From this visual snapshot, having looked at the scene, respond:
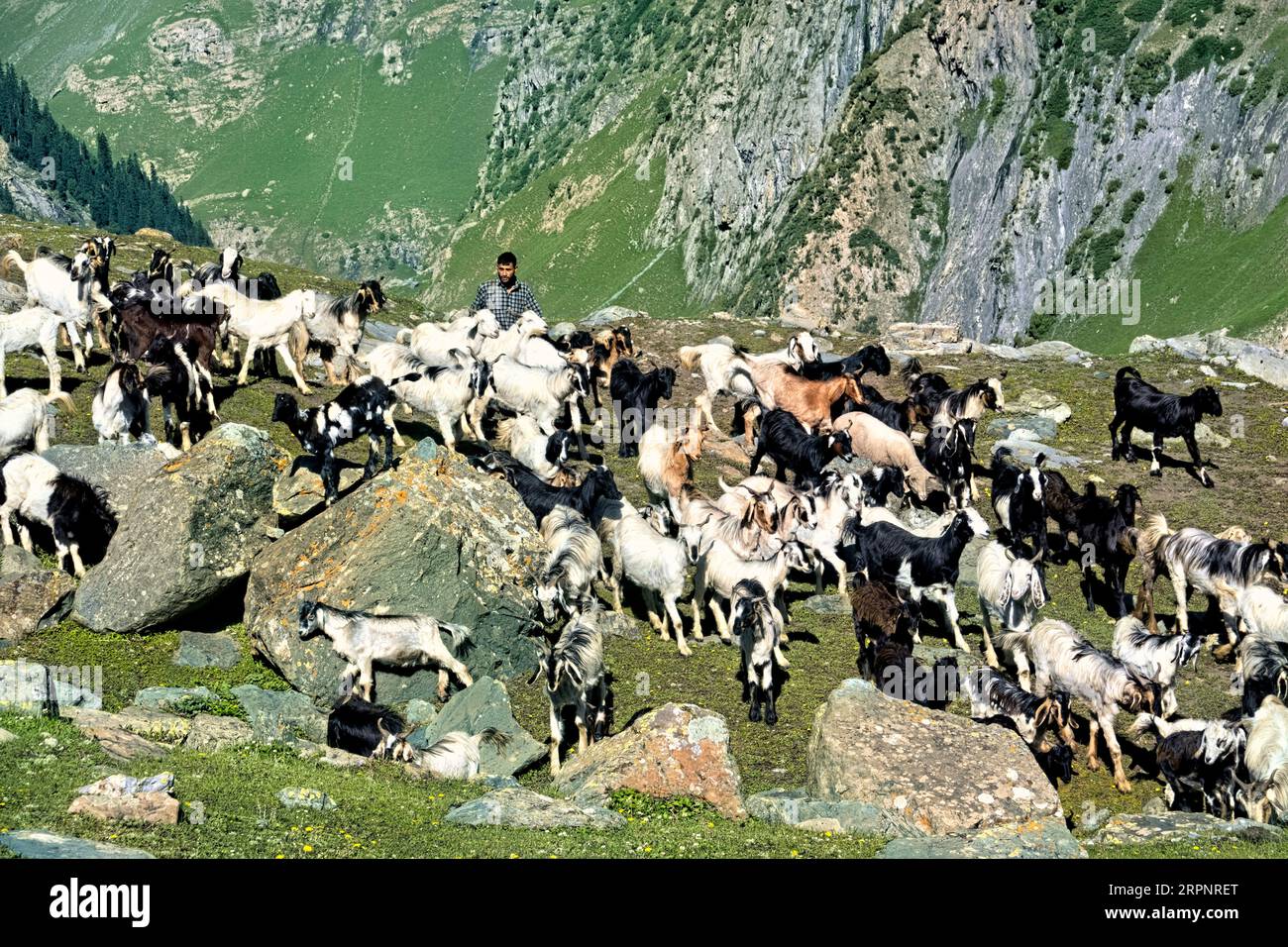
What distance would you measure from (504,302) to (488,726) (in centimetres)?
1328

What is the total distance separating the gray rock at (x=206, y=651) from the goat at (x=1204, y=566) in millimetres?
13022

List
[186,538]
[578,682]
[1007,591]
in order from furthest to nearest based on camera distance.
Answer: [1007,591] < [186,538] < [578,682]

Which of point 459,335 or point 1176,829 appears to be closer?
point 1176,829

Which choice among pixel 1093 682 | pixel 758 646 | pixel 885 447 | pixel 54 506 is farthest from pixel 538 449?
pixel 1093 682

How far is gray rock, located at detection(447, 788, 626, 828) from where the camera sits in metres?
12.2

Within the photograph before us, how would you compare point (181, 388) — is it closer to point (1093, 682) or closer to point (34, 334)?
point (34, 334)

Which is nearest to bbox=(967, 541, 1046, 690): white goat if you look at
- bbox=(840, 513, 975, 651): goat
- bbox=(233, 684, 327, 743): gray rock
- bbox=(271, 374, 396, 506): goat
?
bbox=(840, 513, 975, 651): goat

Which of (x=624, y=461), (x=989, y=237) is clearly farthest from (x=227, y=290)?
(x=989, y=237)

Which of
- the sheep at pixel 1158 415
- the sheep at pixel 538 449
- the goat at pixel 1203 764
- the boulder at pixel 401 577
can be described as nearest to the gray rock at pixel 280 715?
the boulder at pixel 401 577

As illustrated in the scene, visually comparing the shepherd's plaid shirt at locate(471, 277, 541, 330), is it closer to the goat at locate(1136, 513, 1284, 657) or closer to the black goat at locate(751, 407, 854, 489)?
the black goat at locate(751, 407, 854, 489)

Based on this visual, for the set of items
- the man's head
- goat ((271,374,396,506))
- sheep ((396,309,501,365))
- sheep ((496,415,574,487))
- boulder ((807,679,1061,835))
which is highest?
the man's head

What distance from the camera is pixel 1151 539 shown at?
20.6 meters

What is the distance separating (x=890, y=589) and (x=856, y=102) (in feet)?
353

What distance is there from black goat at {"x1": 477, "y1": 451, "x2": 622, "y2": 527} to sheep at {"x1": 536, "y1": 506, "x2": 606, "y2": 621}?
0.84 m
